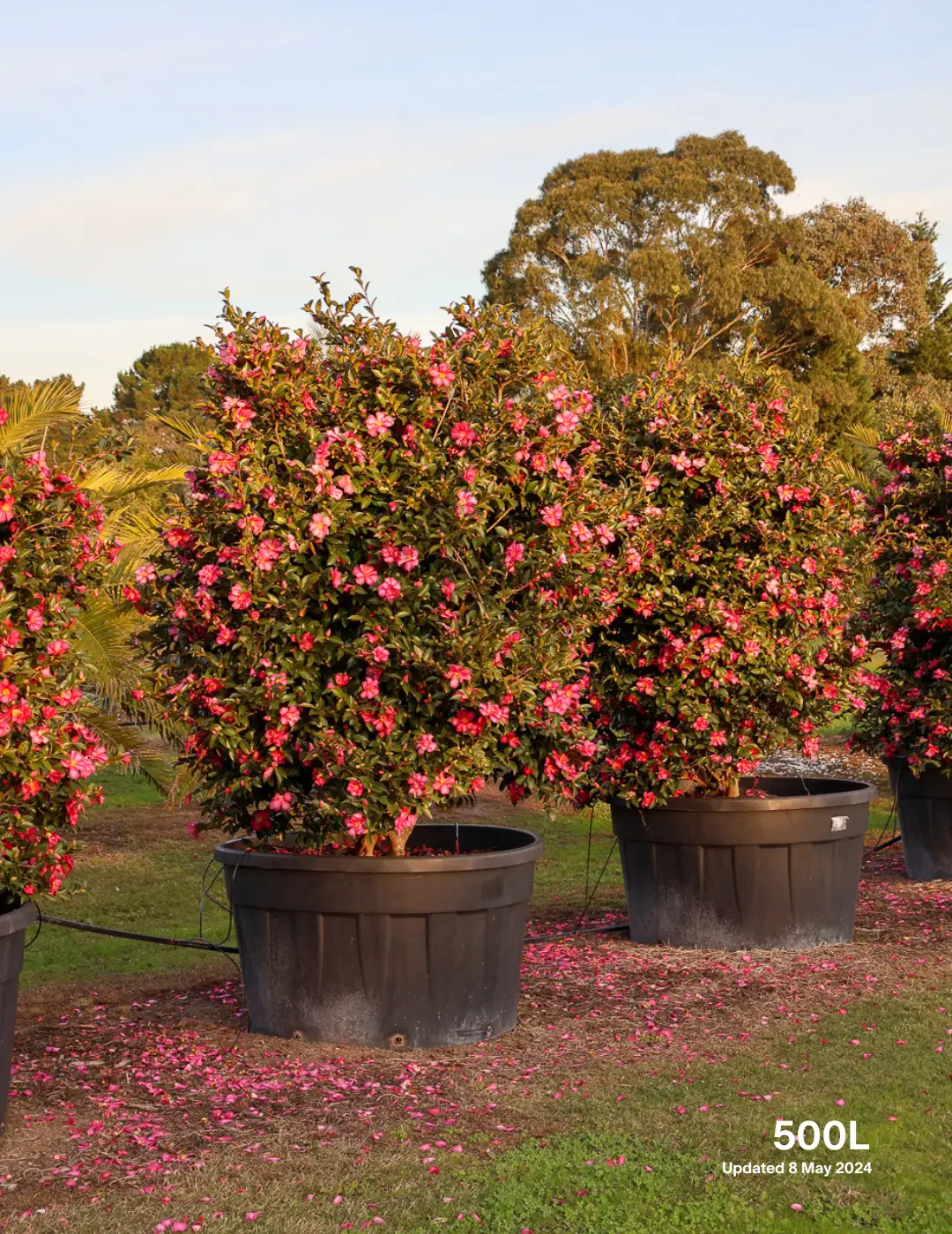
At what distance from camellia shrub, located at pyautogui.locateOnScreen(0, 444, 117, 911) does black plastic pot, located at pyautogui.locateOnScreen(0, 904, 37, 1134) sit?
88 millimetres

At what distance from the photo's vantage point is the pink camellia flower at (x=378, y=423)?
17.9 feet

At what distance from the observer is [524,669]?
5.51 m

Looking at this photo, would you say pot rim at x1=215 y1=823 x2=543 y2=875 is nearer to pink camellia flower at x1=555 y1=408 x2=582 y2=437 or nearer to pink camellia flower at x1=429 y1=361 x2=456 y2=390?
pink camellia flower at x1=555 y1=408 x2=582 y2=437

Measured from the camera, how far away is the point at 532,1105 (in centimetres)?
463

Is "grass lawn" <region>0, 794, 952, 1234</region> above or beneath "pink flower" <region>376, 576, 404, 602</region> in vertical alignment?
beneath

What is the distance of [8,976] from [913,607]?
22.9 ft

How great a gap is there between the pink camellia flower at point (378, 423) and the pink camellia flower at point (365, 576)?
0.57m

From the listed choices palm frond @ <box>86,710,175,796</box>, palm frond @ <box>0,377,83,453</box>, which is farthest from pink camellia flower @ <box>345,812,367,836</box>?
palm frond @ <box>0,377,83,453</box>

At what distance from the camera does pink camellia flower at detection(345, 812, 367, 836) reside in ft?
17.4

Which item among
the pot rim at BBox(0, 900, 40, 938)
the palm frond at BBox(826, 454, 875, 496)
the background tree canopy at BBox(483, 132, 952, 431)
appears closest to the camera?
the pot rim at BBox(0, 900, 40, 938)

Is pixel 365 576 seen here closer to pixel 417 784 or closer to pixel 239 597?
pixel 239 597

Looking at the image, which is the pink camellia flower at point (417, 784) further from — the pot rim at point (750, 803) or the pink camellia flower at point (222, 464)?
the pot rim at point (750, 803)

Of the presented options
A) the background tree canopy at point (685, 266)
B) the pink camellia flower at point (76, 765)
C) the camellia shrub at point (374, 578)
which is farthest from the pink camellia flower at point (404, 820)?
the background tree canopy at point (685, 266)

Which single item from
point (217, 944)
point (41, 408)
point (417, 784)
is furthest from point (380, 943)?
point (41, 408)
